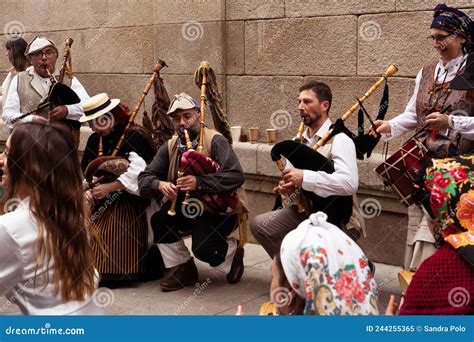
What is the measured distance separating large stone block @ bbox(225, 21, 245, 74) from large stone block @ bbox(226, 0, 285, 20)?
3.1 inches

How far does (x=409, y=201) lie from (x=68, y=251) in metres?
2.61

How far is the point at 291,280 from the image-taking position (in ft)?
9.37

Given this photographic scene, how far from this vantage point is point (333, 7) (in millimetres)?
6363

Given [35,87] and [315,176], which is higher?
[35,87]

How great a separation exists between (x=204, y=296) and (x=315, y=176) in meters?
1.29

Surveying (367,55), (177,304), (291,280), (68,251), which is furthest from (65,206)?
(367,55)

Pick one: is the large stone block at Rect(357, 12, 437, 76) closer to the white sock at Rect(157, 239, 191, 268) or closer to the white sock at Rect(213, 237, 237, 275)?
the white sock at Rect(213, 237, 237, 275)

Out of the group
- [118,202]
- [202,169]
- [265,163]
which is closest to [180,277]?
[118,202]

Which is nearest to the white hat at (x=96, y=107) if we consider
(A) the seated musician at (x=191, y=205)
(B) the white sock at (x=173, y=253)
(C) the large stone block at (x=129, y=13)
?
(A) the seated musician at (x=191, y=205)

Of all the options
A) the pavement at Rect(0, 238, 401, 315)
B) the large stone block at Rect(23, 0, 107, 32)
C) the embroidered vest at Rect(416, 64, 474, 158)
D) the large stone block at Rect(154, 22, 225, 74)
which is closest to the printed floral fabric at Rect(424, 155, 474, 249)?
the embroidered vest at Rect(416, 64, 474, 158)

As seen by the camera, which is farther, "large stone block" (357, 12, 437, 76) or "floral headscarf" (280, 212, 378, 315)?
"large stone block" (357, 12, 437, 76)

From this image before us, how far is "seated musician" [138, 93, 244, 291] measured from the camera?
5.49m

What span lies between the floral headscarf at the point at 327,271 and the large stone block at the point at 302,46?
3.69 meters

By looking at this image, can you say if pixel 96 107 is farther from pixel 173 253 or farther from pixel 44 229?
pixel 44 229
